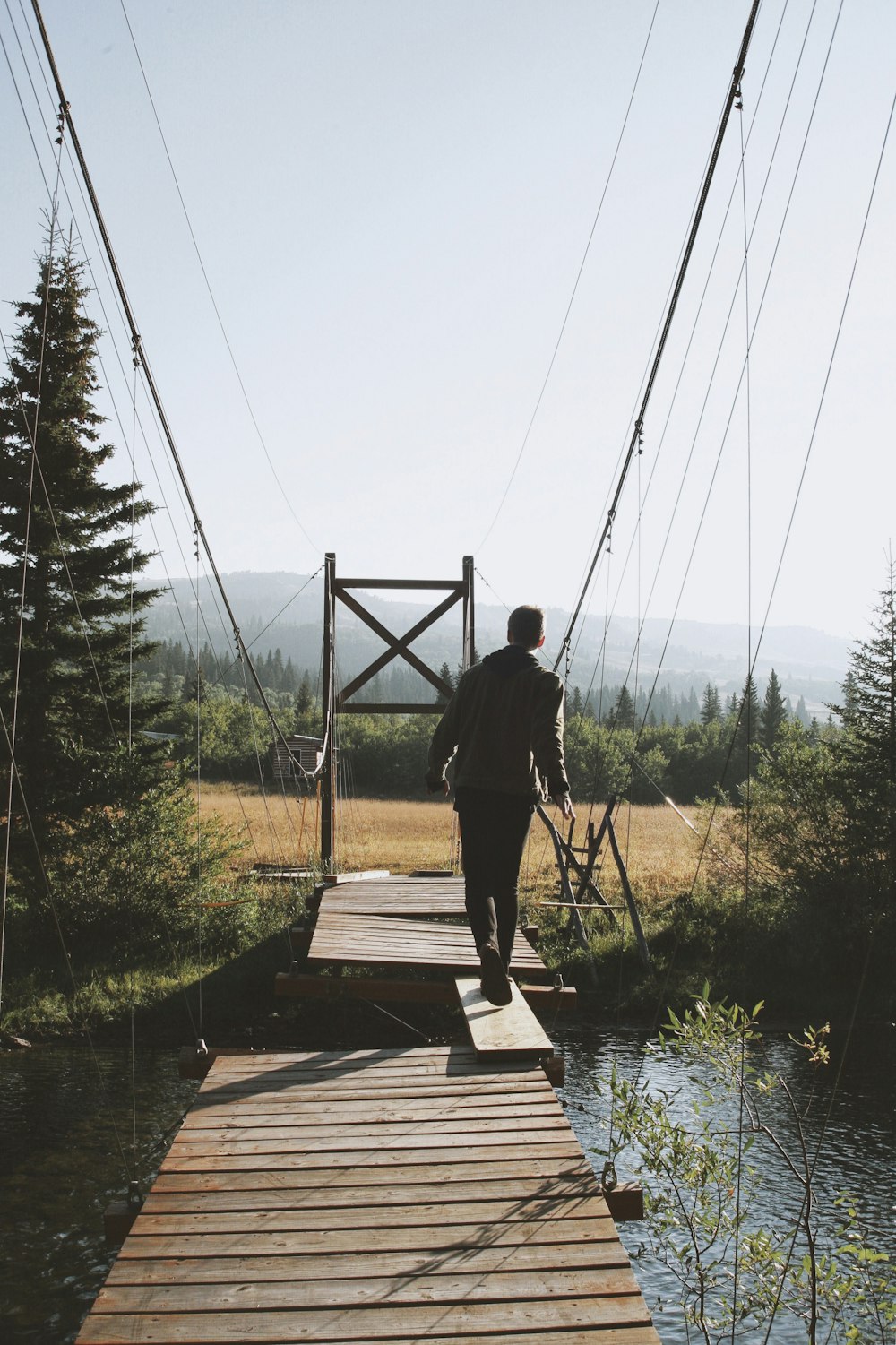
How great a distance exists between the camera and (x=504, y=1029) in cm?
430

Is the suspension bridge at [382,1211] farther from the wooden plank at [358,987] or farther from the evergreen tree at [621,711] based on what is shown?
the evergreen tree at [621,711]

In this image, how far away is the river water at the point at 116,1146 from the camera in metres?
5.27

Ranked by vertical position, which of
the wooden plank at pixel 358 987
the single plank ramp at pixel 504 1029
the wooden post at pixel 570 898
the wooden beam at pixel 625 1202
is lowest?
the wooden post at pixel 570 898

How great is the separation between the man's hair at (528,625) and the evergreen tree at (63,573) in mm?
10627

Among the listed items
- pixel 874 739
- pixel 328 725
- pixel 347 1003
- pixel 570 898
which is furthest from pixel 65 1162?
pixel 874 739

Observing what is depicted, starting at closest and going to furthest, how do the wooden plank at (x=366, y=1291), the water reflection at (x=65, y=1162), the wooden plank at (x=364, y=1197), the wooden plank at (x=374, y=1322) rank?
the wooden plank at (x=374, y=1322) < the wooden plank at (x=366, y=1291) < the wooden plank at (x=364, y=1197) < the water reflection at (x=65, y=1162)

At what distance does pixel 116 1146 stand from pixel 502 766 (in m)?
5.03

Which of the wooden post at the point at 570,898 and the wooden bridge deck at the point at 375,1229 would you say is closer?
the wooden bridge deck at the point at 375,1229

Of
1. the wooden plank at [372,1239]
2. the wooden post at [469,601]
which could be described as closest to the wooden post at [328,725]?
the wooden post at [469,601]

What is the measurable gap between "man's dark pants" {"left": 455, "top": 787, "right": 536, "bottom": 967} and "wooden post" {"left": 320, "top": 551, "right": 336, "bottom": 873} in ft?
23.6

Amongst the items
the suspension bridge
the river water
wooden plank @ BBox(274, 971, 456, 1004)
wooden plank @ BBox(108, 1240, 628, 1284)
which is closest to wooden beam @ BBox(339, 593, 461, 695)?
the river water

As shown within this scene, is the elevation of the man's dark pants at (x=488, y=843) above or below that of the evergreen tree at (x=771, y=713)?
below

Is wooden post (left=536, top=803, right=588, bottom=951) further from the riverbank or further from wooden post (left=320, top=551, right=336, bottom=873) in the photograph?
wooden post (left=320, top=551, right=336, bottom=873)

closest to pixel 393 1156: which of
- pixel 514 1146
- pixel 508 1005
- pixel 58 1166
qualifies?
pixel 514 1146
